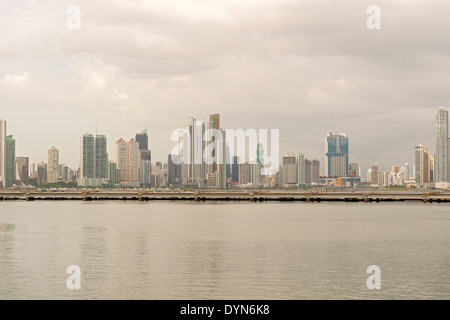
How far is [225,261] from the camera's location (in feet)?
181

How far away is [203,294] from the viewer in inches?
1591

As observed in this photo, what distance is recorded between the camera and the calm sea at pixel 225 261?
41.3 metres

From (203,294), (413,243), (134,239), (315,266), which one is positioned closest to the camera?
(203,294)

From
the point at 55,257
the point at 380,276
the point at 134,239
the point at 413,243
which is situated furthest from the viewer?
the point at 134,239

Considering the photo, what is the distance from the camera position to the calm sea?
41297mm

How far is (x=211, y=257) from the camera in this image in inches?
2286
